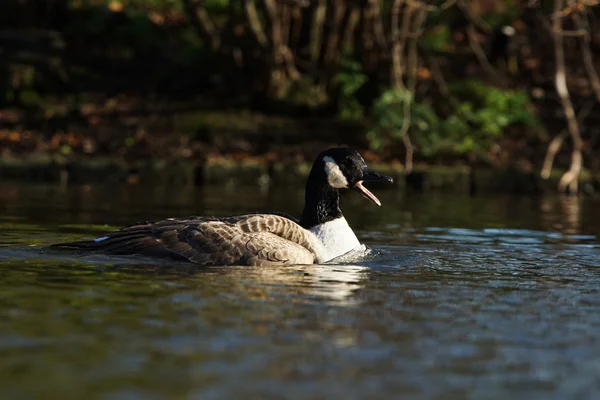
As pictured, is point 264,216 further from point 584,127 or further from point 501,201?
point 584,127

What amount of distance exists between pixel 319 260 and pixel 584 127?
16.1 metres

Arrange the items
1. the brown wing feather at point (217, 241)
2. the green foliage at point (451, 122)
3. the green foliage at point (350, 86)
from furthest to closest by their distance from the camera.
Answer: the green foliage at point (350, 86), the green foliage at point (451, 122), the brown wing feather at point (217, 241)

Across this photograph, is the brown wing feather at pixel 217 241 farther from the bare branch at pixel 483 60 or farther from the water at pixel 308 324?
the bare branch at pixel 483 60

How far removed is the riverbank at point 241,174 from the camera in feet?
74.4

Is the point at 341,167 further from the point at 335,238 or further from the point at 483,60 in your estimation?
the point at 483,60

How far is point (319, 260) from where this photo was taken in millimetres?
11570

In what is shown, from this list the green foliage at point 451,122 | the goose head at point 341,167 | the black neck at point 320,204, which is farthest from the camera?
the green foliage at point 451,122

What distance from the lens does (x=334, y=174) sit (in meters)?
12.4

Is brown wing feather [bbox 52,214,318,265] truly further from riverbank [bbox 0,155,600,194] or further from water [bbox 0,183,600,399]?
riverbank [bbox 0,155,600,194]

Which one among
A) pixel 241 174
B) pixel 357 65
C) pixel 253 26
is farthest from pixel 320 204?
pixel 357 65

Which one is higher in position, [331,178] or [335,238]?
[331,178]

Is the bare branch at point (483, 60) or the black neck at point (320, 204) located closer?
the black neck at point (320, 204)

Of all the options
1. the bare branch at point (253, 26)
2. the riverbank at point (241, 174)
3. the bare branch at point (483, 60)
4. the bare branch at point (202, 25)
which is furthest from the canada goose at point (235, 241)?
the bare branch at point (202, 25)

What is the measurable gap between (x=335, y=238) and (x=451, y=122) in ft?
44.0
